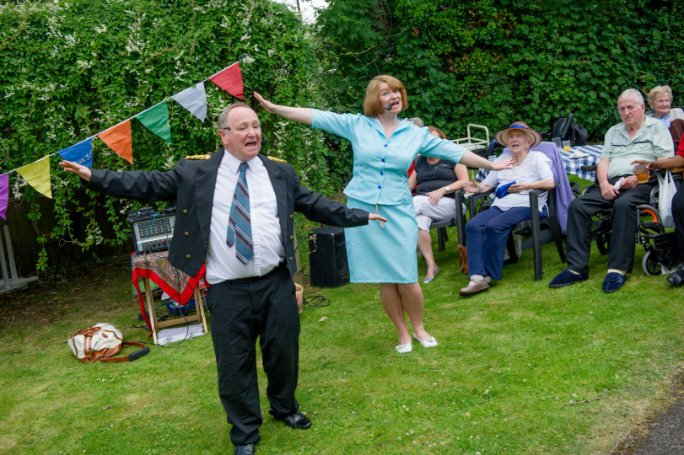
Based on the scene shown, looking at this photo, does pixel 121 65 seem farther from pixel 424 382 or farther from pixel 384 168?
pixel 424 382

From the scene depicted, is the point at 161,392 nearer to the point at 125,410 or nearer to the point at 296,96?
the point at 125,410

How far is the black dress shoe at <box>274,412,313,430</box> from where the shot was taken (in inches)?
159

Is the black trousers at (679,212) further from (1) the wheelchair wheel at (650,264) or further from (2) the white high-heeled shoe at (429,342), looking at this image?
(2) the white high-heeled shoe at (429,342)

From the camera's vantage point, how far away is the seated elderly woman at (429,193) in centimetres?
704

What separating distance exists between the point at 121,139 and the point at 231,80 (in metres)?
1.11

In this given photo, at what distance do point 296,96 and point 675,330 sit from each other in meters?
4.00

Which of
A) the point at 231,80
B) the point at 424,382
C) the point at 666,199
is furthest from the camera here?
the point at 231,80

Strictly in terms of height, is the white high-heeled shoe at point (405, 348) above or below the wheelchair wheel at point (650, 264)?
below

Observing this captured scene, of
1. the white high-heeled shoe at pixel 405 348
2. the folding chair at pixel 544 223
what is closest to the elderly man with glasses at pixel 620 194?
the folding chair at pixel 544 223

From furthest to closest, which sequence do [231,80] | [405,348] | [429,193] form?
1. [429,193]
2. [231,80]
3. [405,348]

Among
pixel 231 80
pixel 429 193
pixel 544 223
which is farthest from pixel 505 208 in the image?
pixel 231 80

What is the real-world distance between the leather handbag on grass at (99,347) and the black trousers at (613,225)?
12.2 feet

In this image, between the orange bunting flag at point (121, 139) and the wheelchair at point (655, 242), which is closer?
the wheelchair at point (655, 242)

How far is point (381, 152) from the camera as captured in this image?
4.79 meters
